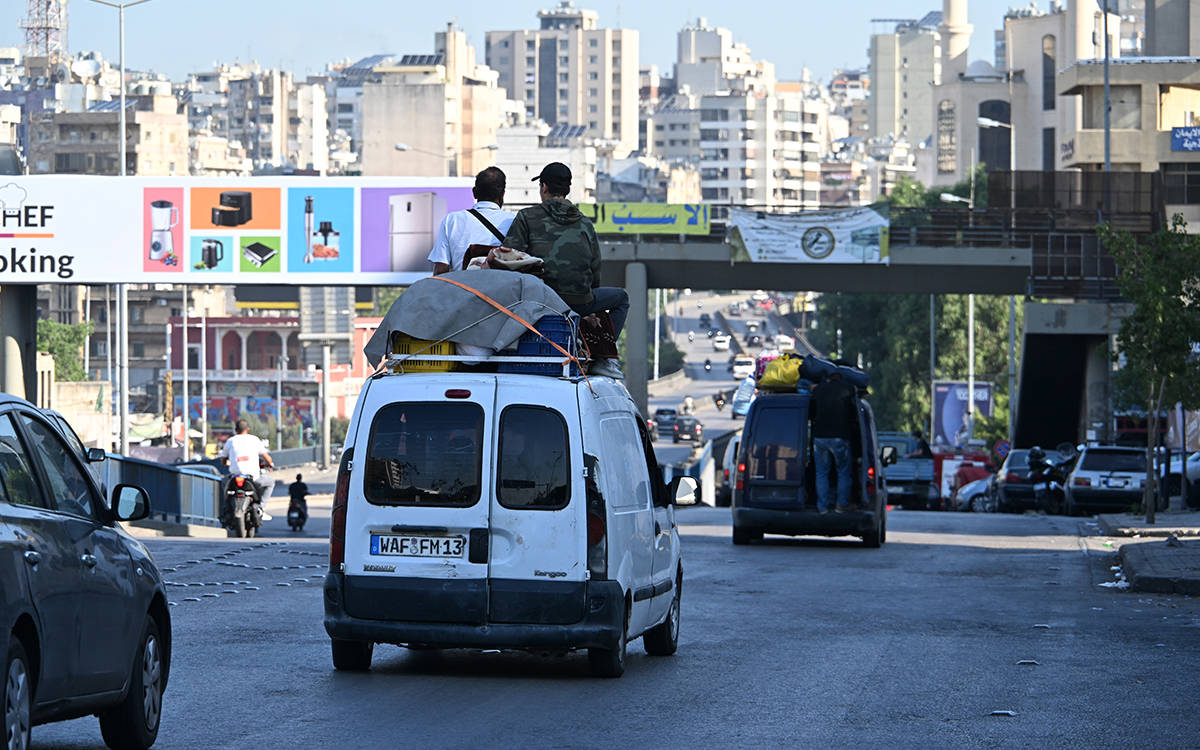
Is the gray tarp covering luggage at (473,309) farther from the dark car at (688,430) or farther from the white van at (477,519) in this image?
the dark car at (688,430)

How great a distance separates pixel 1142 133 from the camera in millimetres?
79125

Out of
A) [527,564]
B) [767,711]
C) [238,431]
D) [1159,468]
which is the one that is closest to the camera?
[767,711]

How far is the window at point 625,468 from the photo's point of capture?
10.8m

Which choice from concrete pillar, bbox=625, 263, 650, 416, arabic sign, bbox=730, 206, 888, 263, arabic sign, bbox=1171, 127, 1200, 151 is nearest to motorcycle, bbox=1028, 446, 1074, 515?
arabic sign, bbox=730, 206, 888, 263

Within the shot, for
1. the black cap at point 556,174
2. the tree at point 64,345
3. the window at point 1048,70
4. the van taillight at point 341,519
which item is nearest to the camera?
the van taillight at point 341,519

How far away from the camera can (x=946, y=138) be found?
176m

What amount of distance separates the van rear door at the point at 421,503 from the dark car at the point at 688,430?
105 meters

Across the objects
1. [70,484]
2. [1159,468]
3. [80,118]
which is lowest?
[1159,468]

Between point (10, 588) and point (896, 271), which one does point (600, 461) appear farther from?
point (896, 271)

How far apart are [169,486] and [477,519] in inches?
908

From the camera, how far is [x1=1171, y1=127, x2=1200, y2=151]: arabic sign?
78.2m

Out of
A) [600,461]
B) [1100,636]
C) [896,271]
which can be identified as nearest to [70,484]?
[600,461]

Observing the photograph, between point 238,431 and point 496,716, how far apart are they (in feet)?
70.8

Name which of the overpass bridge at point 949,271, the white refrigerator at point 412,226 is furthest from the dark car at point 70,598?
the overpass bridge at point 949,271
